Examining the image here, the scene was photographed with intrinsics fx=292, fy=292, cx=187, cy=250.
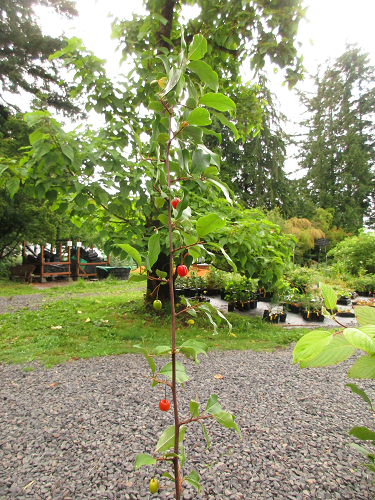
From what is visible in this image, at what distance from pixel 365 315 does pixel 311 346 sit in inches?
9.4

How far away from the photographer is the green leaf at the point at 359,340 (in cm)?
39

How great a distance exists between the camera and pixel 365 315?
1.99 ft

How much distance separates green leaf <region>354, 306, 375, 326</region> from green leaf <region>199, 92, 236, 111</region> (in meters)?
0.48

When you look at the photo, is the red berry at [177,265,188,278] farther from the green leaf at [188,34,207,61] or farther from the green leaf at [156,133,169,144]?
the green leaf at [188,34,207,61]

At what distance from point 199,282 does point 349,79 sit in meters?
21.6

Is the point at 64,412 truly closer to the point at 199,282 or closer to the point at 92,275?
the point at 199,282

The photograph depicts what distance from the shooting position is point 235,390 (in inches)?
86.4

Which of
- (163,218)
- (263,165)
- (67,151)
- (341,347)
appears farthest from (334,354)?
(263,165)

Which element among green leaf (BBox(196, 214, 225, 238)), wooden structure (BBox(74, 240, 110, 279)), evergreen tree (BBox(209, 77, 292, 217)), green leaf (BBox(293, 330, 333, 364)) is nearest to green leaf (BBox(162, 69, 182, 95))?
green leaf (BBox(196, 214, 225, 238))

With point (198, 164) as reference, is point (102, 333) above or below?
below

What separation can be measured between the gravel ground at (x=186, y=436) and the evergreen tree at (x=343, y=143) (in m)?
19.0

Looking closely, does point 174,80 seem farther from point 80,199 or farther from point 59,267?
point 59,267

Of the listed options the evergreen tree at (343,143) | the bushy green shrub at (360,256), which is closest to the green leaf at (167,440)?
the bushy green shrub at (360,256)

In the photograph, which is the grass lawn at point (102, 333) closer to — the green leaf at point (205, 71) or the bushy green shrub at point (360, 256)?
the green leaf at point (205, 71)
